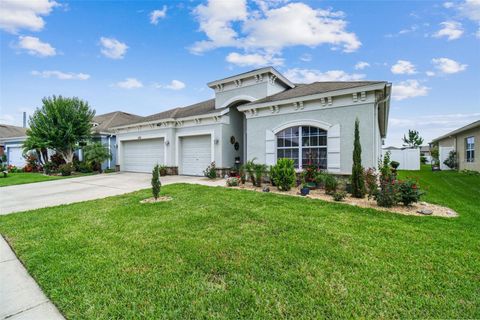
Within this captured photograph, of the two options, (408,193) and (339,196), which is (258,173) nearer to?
(339,196)

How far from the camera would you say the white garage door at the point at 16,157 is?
22.1 meters

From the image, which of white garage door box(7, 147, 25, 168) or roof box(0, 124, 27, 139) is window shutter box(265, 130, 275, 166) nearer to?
white garage door box(7, 147, 25, 168)

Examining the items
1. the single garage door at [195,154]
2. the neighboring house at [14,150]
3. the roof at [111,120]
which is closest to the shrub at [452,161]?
the single garage door at [195,154]

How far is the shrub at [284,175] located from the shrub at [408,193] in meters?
3.26

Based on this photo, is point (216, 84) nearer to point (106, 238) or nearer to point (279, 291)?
point (106, 238)

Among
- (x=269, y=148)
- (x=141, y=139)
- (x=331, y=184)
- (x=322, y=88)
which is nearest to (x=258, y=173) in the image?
(x=269, y=148)

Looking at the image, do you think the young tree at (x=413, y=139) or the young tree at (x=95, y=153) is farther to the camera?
the young tree at (x=413, y=139)

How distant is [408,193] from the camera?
5.96 meters

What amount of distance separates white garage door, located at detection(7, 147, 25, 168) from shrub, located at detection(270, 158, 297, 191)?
2670 cm

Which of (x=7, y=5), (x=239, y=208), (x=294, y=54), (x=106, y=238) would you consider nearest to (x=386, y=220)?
(x=239, y=208)

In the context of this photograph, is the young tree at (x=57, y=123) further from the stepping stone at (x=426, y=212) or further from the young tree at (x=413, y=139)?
the young tree at (x=413, y=139)

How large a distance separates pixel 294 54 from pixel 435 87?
910cm

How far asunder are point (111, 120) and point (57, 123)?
5.32 meters

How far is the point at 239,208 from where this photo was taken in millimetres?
5805
